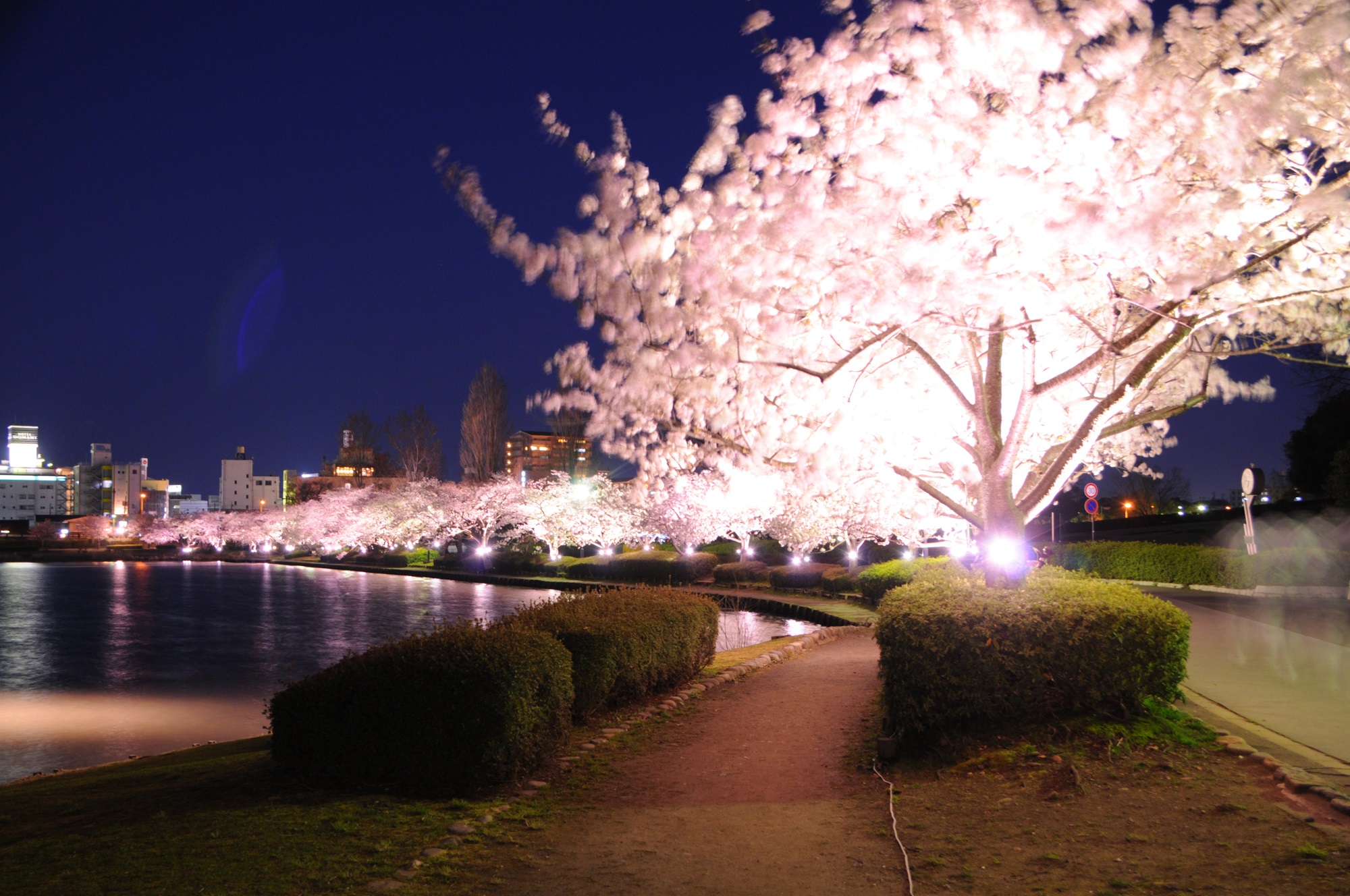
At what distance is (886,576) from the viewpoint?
77.8 ft

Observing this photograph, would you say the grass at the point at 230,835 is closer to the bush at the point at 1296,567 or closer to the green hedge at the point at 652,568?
the bush at the point at 1296,567

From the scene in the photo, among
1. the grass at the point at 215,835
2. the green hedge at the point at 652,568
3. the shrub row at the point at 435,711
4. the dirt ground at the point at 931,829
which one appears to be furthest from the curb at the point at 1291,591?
the green hedge at the point at 652,568

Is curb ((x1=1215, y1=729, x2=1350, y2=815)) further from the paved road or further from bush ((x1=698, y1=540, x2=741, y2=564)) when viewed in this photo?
bush ((x1=698, y1=540, x2=741, y2=564))

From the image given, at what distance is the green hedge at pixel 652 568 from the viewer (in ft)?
131

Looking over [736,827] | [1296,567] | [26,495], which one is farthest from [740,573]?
[26,495]

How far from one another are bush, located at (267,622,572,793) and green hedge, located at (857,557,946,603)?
15.1m

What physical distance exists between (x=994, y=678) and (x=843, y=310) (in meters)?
3.37

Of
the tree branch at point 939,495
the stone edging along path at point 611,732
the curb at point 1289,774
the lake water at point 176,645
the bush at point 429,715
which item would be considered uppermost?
the tree branch at point 939,495

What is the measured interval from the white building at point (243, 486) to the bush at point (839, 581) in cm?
15402

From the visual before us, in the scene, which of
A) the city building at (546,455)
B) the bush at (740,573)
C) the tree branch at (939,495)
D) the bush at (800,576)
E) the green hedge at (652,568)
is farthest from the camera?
the city building at (546,455)

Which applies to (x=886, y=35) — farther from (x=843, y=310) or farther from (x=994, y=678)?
(x=994, y=678)

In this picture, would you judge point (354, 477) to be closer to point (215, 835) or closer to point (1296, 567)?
point (1296, 567)

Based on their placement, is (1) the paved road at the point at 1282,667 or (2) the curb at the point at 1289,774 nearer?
(2) the curb at the point at 1289,774

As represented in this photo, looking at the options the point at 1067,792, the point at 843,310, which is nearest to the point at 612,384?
the point at 843,310
